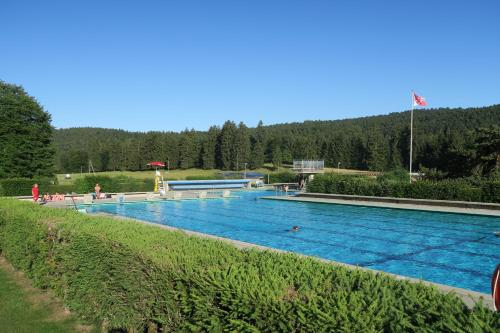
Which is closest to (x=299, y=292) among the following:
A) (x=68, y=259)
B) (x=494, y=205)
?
(x=68, y=259)

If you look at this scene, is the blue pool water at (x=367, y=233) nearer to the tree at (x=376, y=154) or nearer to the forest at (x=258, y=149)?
the forest at (x=258, y=149)

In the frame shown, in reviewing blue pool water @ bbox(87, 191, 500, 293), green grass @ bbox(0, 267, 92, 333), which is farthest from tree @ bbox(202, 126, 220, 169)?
green grass @ bbox(0, 267, 92, 333)

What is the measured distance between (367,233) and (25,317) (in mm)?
11796

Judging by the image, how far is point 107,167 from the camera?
88562 mm

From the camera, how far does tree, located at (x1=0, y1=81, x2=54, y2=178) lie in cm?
3753

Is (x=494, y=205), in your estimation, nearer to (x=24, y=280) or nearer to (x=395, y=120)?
(x=24, y=280)

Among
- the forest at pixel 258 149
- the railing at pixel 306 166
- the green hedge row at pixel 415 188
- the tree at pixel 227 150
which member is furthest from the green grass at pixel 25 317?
the tree at pixel 227 150

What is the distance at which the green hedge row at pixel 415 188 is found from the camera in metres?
19.6

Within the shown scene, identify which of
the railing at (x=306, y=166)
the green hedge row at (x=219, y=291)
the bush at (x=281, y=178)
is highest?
the railing at (x=306, y=166)

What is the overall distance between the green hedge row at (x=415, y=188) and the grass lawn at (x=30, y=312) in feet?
63.7

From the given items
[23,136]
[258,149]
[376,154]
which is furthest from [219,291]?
[376,154]

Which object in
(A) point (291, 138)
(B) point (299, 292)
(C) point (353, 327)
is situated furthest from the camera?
(A) point (291, 138)

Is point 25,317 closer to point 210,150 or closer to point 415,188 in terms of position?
point 415,188

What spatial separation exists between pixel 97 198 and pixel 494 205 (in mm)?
22995
